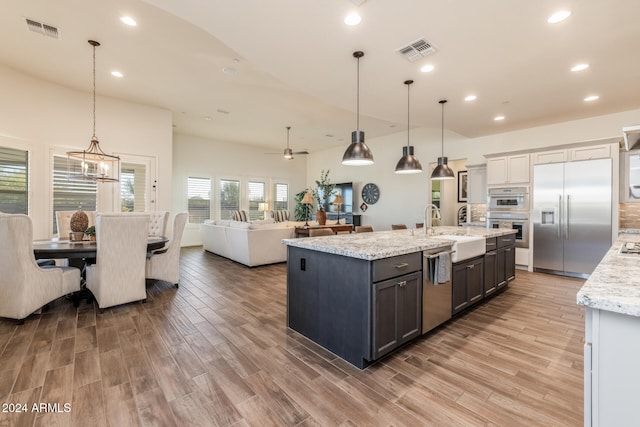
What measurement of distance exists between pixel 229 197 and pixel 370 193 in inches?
182

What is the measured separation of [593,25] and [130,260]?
5.22m

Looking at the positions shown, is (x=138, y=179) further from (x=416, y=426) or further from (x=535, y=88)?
(x=535, y=88)

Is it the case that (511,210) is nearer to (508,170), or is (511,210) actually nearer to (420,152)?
(508,170)

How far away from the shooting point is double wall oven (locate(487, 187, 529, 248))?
5.39 m

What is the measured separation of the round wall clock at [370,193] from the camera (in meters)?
8.80

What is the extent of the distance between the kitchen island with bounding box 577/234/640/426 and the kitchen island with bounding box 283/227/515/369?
1.19m

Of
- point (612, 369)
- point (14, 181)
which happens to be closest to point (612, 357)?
point (612, 369)

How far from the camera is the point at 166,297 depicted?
3.75 metres

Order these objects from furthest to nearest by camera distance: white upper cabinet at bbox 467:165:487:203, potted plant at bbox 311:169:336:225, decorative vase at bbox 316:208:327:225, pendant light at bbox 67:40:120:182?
1. potted plant at bbox 311:169:336:225
2. decorative vase at bbox 316:208:327:225
3. white upper cabinet at bbox 467:165:487:203
4. pendant light at bbox 67:40:120:182

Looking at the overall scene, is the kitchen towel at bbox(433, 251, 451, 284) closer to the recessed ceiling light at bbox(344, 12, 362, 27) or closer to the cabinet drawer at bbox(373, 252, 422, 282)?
the cabinet drawer at bbox(373, 252, 422, 282)

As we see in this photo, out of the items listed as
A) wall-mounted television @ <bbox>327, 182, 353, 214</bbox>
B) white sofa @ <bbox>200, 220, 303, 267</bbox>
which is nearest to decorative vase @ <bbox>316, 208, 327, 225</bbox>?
white sofa @ <bbox>200, 220, 303, 267</bbox>

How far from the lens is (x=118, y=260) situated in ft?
10.7

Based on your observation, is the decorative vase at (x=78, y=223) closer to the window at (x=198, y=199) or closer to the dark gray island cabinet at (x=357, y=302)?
the dark gray island cabinet at (x=357, y=302)

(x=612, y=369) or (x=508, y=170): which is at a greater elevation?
(x=508, y=170)
